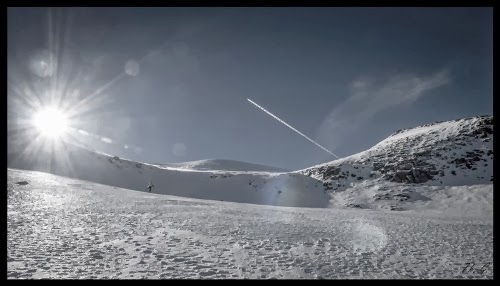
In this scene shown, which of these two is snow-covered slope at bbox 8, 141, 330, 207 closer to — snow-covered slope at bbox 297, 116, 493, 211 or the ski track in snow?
snow-covered slope at bbox 297, 116, 493, 211

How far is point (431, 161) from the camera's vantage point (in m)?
41.3

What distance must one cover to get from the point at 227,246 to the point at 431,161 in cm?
4146

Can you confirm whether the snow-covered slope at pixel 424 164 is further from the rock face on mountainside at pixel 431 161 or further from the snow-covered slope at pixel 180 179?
the snow-covered slope at pixel 180 179

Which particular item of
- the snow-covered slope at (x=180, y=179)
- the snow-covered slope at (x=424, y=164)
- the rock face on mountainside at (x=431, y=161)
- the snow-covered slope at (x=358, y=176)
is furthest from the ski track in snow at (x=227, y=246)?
the snow-covered slope at (x=180, y=179)

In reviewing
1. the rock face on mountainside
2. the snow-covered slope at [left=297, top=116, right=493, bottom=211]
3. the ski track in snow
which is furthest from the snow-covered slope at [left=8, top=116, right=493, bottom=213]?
the ski track in snow

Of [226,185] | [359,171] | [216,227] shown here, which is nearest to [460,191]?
[359,171]

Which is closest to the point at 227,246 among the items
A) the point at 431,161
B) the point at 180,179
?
the point at 431,161

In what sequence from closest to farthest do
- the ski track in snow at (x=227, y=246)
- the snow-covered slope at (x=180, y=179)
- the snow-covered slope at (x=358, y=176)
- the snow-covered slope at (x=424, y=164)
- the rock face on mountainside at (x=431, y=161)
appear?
the ski track in snow at (x=227, y=246)
the snow-covered slope at (x=358, y=176)
the snow-covered slope at (x=424, y=164)
the rock face on mountainside at (x=431, y=161)
the snow-covered slope at (x=180, y=179)

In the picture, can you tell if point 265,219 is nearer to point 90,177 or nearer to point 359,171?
point 359,171

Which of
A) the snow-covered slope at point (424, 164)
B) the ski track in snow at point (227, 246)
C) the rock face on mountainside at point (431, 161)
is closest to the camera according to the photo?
the ski track in snow at point (227, 246)

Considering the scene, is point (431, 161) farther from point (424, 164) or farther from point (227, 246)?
point (227, 246)

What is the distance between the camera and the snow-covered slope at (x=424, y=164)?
34812mm

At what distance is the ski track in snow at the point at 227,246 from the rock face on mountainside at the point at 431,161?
23374mm

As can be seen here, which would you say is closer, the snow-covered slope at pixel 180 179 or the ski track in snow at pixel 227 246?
the ski track in snow at pixel 227 246
